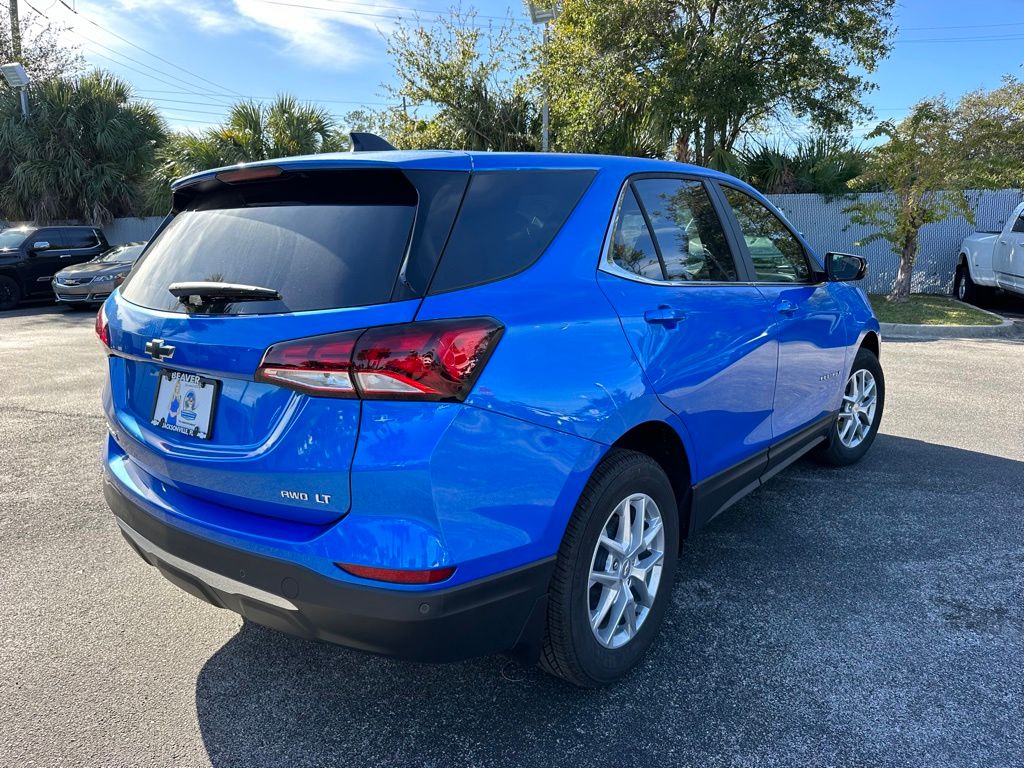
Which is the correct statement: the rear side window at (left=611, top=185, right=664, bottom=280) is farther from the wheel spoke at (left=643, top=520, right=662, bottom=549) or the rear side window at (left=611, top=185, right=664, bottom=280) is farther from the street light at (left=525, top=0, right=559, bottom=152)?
the street light at (left=525, top=0, right=559, bottom=152)

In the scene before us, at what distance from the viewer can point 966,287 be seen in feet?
44.8

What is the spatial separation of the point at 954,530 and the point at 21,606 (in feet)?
14.5

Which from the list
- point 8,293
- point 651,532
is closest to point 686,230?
point 651,532

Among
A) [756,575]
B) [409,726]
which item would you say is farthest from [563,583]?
[756,575]

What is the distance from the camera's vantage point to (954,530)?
3807mm

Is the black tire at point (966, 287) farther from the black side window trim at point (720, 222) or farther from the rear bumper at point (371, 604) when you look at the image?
the rear bumper at point (371, 604)

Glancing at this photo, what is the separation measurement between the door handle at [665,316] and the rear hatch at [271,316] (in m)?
0.82

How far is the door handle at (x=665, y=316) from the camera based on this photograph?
2545mm

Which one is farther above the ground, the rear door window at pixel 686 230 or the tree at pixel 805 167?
the tree at pixel 805 167

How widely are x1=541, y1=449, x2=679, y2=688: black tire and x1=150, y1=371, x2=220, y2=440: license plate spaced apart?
1115 millimetres

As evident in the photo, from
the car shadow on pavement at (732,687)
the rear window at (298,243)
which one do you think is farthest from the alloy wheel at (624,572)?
the rear window at (298,243)

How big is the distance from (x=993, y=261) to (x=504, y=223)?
1301cm

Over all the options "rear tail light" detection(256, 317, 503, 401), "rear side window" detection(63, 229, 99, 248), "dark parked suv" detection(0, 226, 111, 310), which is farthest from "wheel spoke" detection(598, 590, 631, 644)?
"rear side window" detection(63, 229, 99, 248)

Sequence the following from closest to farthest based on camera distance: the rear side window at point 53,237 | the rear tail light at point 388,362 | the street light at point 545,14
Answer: the rear tail light at point 388,362 → the street light at point 545,14 → the rear side window at point 53,237
